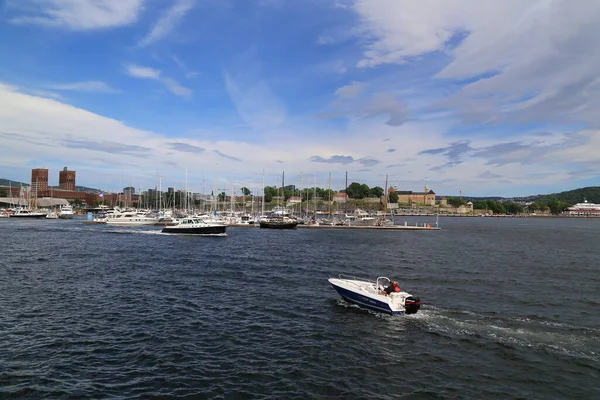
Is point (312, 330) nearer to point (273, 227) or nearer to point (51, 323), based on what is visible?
point (51, 323)

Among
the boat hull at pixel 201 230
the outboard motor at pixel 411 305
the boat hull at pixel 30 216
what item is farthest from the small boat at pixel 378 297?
the boat hull at pixel 30 216

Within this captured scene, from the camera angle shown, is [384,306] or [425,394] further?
[384,306]

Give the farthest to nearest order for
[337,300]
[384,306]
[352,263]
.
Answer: [352,263] → [337,300] → [384,306]

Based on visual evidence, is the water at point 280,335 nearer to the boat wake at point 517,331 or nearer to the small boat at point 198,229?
the boat wake at point 517,331

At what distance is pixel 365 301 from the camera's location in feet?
92.2

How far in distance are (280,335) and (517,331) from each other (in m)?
14.9

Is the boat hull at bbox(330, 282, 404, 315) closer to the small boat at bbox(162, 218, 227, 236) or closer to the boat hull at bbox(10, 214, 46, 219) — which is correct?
the small boat at bbox(162, 218, 227, 236)

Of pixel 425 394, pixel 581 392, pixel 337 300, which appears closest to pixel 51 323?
pixel 337 300

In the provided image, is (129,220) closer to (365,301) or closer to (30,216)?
(30,216)

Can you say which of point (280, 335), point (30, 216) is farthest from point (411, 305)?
point (30, 216)

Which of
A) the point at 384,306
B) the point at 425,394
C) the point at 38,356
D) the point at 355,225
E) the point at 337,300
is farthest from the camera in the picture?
the point at 355,225

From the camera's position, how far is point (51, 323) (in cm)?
2330

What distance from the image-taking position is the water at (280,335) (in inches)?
659

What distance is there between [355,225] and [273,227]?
1317 inches
